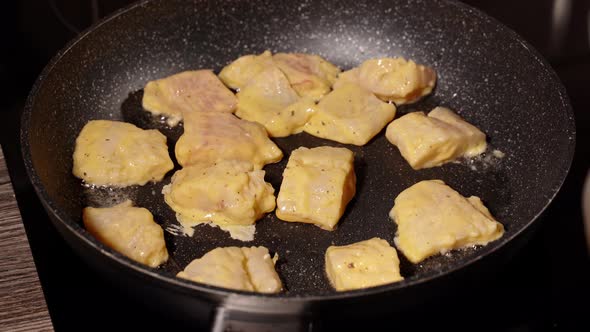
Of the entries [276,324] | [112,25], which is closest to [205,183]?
[276,324]

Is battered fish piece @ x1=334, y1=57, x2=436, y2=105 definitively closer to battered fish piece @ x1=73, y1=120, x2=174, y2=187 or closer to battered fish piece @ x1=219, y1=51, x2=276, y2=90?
battered fish piece @ x1=219, y1=51, x2=276, y2=90

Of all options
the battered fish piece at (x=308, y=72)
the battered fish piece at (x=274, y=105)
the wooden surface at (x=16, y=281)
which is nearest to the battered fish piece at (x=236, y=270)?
the wooden surface at (x=16, y=281)

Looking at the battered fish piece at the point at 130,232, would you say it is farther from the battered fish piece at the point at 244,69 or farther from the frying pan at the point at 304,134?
Answer: the battered fish piece at the point at 244,69

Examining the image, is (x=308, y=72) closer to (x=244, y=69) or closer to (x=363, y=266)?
(x=244, y=69)

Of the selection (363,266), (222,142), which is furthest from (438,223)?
(222,142)

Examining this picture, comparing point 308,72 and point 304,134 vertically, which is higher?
point 308,72

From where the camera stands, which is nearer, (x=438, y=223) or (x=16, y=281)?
(x=16, y=281)
